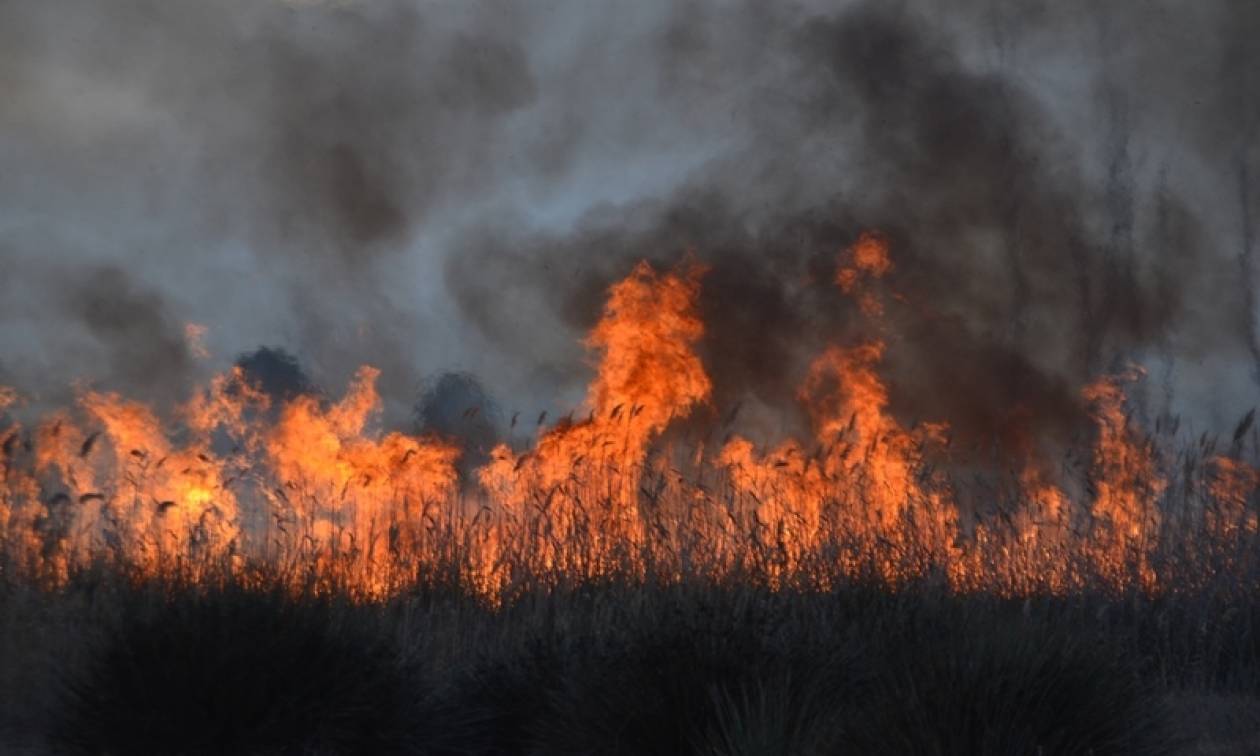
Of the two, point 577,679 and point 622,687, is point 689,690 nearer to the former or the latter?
point 622,687

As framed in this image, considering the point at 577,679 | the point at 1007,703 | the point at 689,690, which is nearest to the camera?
the point at 1007,703

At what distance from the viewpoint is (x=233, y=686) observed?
8.00m

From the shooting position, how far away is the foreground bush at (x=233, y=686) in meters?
7.96

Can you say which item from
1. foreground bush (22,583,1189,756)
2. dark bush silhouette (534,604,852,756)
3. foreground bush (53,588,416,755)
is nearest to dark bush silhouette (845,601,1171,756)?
foreground bush (22,583,1189,756)

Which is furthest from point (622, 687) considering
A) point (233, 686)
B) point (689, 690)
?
point (233, 686)

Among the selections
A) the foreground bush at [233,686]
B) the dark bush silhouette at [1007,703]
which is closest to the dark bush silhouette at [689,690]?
the dark bush silhouette at [1007,703]

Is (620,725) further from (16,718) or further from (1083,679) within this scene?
(16,718)

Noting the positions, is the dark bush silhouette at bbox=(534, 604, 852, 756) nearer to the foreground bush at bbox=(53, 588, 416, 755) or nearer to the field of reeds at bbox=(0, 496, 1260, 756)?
the field of reeds at bbox=(0, 496, 1260, 756)

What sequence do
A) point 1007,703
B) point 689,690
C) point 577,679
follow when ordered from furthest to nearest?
point 577,679
point 689,690
point 1007,703

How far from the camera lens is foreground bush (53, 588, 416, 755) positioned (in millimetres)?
7965

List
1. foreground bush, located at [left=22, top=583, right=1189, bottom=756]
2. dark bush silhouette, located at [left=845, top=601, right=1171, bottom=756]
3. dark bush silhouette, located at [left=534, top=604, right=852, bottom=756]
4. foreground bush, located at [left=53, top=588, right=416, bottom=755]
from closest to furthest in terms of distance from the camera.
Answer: dark bush silhouette, located at [left=845, top=601, right=1171, bottom=756] < foreground bush, located at [left=22, top=583, right=1189, bottom=756] < dark bush silhouette, located at [left=534, top=604, right=852, bottom=756] < foreground bush, located at [left=53, top=588, right=416, bottom=755]

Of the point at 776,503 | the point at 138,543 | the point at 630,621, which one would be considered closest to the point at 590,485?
the point at 776,503

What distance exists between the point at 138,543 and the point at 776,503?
21.0ft

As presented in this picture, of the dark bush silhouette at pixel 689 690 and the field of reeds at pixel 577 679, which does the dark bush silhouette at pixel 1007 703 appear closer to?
the field of reeds at pixel 577 679
